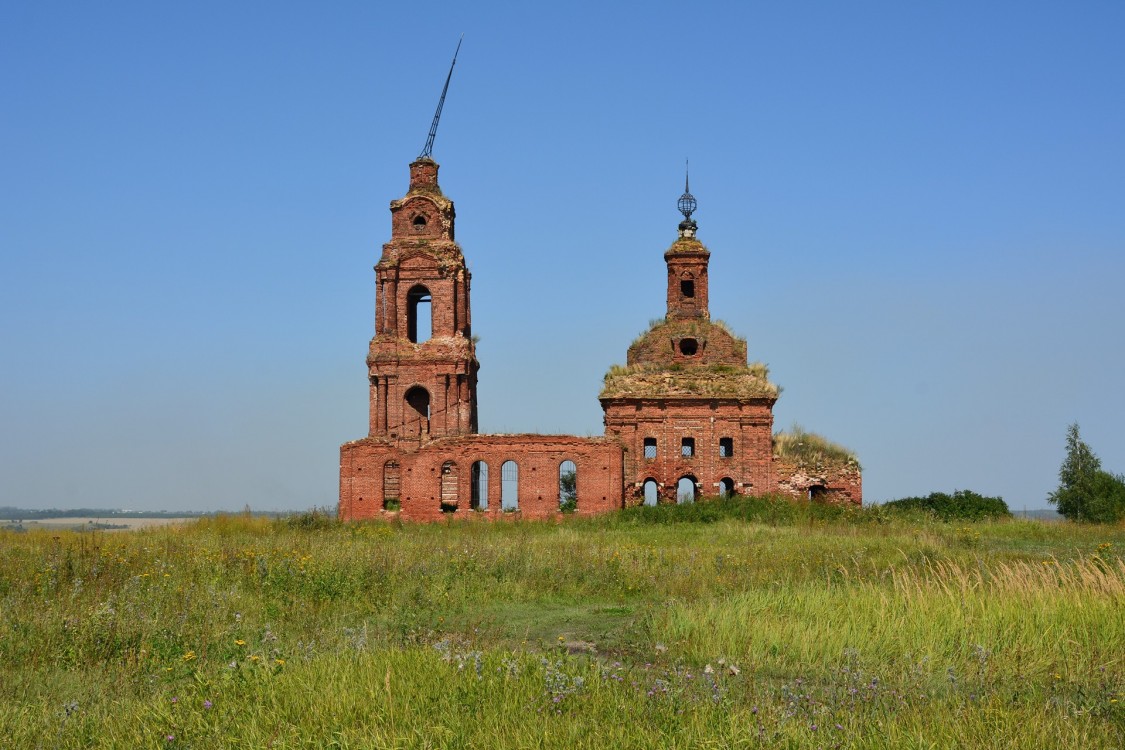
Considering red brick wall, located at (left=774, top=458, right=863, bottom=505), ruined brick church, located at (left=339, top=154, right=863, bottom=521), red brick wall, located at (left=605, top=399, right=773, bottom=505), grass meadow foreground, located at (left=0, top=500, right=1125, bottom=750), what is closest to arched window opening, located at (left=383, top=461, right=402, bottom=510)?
ruined brick church, located at (left=339, top=154, right=863, bottom=521)

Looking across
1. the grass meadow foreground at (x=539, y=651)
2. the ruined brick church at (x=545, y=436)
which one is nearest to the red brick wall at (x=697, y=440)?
the ruined brick church at (x=545, y=436)

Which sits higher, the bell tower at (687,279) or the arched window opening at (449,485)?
the bell tower at (687,279)

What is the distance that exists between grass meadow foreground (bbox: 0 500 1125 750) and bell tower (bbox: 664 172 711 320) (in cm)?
2024

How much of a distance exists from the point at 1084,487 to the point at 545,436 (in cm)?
2548

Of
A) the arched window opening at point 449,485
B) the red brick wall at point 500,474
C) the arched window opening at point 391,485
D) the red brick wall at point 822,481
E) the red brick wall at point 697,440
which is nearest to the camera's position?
the red brick wall at point 500,474

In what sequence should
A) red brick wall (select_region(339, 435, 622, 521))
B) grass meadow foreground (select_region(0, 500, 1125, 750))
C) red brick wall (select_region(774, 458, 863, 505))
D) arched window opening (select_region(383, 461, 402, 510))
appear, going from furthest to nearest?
arched window opening (select_region(383, 461, 402, 510)), red brick wall (select_region(774, 458, 863, 505)), red brick wall (select_region(339, 435, 622, 521)), grass meadow foreground (select_region(0, 500, 1125, 750))

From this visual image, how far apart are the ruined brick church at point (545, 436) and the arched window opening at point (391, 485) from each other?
4cm

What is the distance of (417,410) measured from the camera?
3566cm

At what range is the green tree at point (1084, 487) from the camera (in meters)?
38.3

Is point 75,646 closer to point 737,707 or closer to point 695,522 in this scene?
point 737,707

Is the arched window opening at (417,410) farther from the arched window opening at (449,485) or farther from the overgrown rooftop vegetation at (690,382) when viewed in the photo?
the overgrown rooftop vegetation at (690,382)

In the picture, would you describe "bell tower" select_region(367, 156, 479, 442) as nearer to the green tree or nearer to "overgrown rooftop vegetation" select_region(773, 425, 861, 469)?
"overgrown rooftop vegetation" select_region(773, 425, 861, 469)

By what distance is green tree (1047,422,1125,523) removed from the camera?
126ft

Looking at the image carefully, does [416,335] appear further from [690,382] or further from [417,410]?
[690,382]
